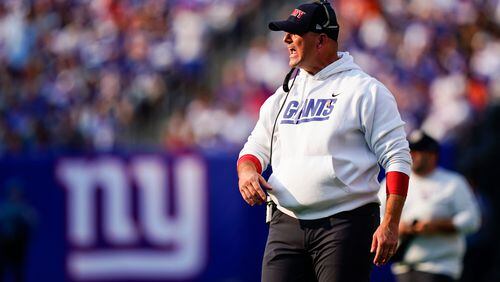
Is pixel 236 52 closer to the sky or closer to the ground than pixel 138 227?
closer to the sky

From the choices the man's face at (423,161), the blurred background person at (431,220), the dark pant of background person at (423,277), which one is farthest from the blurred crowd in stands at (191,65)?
the dark pant of background person at (423,277)

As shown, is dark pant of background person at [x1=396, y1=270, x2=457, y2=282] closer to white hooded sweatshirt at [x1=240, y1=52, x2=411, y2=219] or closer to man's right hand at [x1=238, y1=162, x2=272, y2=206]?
white hooded sweatshirt at [x1=240, y1=52, x2=411, y2=219]

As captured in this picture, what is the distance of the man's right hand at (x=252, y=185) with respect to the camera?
542 centimetres

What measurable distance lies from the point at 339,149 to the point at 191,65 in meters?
12.3

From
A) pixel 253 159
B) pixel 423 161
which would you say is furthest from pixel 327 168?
pixel 423 161

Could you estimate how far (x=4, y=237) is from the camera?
46.7 feet

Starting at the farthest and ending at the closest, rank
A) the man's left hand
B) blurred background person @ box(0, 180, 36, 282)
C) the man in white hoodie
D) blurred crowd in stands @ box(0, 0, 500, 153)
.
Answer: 1. blurred crowd in stands @ box(0, 0, 500, 153)
2. blurred background person @ box(0, 180, 36, 282)
3. the man in white hoodie
4. the man's left hand

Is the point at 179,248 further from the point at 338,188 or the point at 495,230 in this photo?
the point at 338,188

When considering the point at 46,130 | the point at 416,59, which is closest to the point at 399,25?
the point at 416,59

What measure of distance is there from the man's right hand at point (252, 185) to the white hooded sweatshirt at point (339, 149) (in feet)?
0.47

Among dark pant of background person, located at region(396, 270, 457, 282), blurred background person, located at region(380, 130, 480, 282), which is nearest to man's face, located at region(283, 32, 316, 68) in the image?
blurred background person, located at region(380, 130, 480, 282)

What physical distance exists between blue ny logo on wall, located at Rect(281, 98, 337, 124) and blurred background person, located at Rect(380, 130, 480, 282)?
282cm

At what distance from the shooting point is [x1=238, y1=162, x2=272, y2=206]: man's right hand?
5422 millimetres

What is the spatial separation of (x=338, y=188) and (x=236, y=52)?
12.8 meters
